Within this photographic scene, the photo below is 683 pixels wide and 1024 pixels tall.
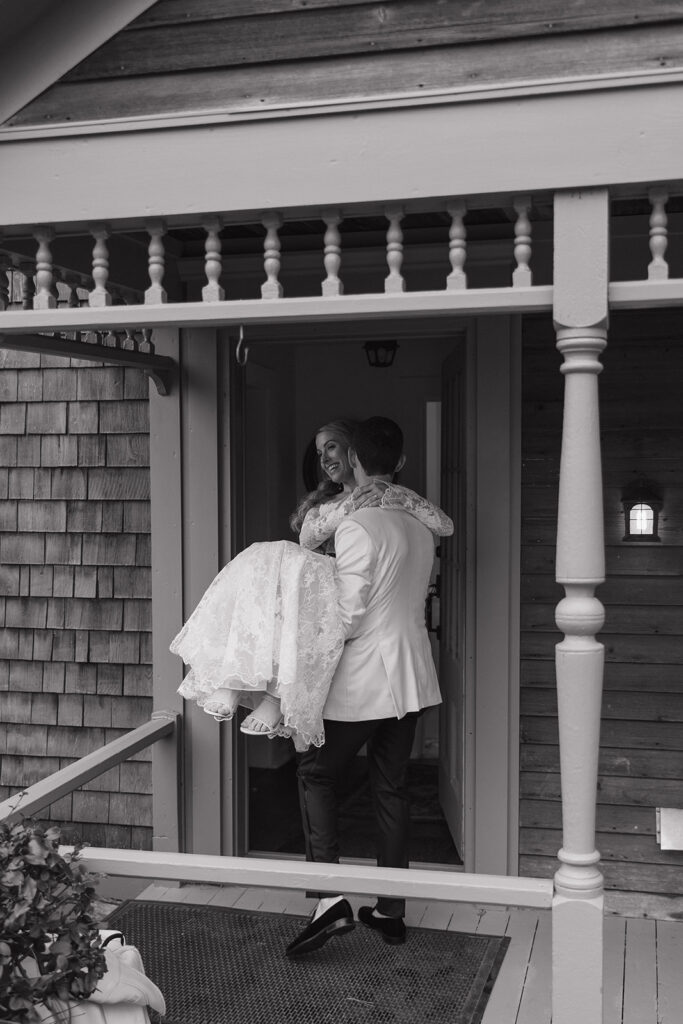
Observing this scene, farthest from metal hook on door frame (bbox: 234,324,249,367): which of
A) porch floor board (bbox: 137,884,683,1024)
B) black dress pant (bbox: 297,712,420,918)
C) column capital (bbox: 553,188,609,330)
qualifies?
porch floor board (bbox: 137,884,683,1024)

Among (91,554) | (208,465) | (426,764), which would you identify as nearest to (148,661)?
(91,554)

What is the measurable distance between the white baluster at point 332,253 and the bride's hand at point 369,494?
3.48 ft

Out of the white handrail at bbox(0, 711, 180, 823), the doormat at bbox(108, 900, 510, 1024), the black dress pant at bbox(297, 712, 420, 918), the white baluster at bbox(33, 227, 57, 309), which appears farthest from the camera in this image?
the black dress pant at bbox(297, 712, 420, 918)

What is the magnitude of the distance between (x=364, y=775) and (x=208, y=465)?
2.46 metres

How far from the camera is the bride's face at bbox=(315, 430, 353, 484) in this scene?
376 cm

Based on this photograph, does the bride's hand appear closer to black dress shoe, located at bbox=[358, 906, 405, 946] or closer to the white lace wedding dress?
the white lace wedding dress

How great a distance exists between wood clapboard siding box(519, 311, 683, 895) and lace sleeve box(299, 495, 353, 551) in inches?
31.5

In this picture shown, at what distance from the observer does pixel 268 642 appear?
305 cm

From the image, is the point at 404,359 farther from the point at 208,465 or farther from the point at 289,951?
the point at 289,951

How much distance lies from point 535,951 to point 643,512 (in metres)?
1.60

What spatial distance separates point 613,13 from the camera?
96.0 inches

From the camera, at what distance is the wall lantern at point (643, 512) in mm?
3889

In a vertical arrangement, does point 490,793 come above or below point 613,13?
below

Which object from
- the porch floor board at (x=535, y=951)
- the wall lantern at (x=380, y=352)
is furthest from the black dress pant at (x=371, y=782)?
the wall lantern at (x=380, y=352)
